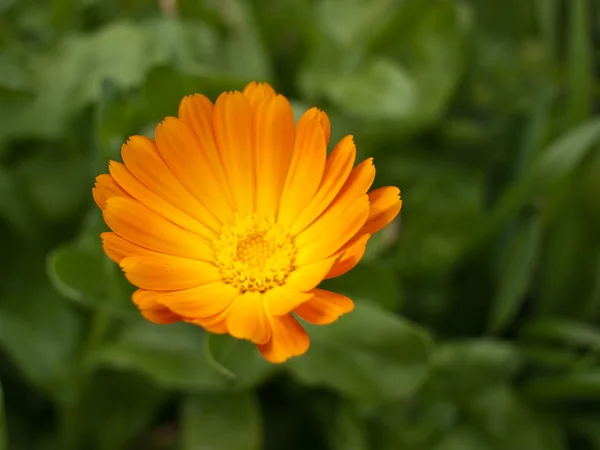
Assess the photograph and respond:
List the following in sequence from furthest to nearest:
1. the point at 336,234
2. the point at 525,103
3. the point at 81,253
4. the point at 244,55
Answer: the point at 525,103, the point at 244,55, the point at 81,253, the point at 336,234

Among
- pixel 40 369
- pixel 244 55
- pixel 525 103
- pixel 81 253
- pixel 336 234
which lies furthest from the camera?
pixel 525 103

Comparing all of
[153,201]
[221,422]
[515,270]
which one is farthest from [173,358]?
[515,270]

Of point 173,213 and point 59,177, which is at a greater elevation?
point 173,213

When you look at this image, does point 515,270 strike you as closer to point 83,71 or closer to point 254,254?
point 254,254

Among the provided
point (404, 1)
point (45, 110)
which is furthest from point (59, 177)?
point (404, 1)

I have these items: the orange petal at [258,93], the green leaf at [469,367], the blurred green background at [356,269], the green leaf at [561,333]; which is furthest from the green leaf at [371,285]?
the orange petal at [258,93]

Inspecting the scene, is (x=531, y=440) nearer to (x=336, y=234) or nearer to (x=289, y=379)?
(x=289, y=379)

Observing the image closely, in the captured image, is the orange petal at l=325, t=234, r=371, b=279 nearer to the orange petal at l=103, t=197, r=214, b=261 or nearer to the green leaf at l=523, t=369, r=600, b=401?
the orange petal at l=103, t=197, r=214, b=261
